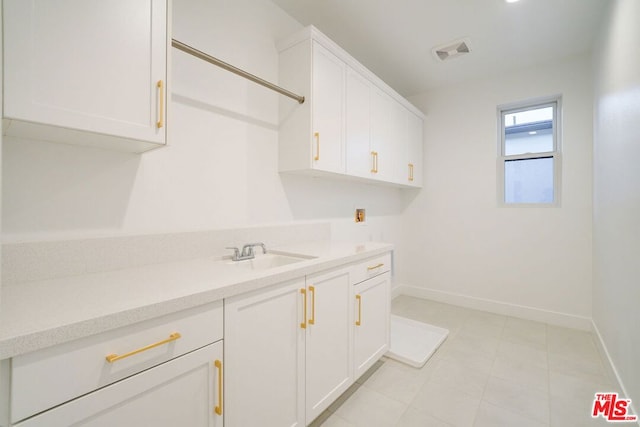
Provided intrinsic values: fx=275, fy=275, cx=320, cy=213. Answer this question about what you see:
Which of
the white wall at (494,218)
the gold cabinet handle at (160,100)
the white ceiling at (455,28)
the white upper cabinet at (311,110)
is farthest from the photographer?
the white wall at (494,218)

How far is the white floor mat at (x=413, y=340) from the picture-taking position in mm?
A: 2129

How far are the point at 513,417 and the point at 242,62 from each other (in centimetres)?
270

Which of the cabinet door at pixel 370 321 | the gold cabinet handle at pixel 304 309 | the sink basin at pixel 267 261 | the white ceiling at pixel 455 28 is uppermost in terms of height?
the white ceiling at pixel 455 28

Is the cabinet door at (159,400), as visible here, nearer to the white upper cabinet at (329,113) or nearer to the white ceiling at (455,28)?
the white upper cabinet at (329,113)

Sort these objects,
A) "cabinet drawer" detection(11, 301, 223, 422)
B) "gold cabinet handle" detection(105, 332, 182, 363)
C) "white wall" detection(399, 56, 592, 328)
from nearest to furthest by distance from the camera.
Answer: "cabinet drawer" detection(11, 301, 223, 422) < "gold cabinet handle" detection(105, 332, 182, 363) < "white wall" detection(399, 56, 592, 328)

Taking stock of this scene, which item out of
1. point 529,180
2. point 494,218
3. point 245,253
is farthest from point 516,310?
point 245,253

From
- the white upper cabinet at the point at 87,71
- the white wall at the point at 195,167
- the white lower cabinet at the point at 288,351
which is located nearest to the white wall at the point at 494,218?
the white wall at the point at 195,167

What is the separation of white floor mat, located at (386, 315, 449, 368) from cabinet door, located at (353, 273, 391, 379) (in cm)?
22

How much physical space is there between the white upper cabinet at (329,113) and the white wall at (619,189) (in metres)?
1.58

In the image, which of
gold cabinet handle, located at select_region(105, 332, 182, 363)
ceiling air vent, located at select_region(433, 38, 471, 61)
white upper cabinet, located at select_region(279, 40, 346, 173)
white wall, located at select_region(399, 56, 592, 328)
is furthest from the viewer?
white wall, located at select_region(399, 56, 592, 328)

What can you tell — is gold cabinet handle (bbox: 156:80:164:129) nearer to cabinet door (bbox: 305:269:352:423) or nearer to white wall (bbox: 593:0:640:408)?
cabinet door (bbox: 305:269:352:423)

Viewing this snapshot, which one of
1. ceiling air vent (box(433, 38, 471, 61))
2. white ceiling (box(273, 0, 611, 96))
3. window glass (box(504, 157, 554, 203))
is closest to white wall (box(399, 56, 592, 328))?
window glass (box(504, 157, 554, 203))

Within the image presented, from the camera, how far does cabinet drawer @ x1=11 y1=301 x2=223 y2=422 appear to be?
637 millimetres

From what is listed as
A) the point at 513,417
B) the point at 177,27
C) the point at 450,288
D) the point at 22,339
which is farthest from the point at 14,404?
the point at 450,288
